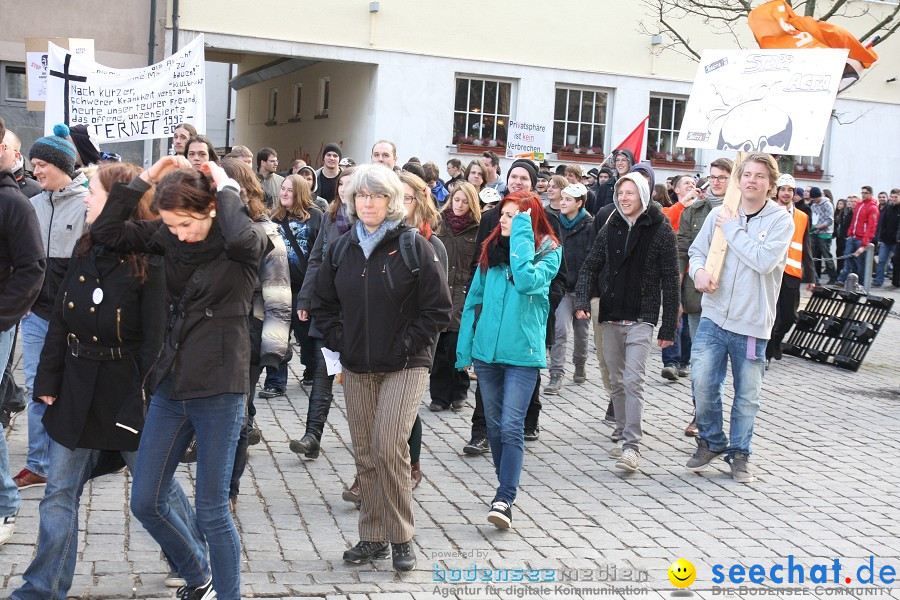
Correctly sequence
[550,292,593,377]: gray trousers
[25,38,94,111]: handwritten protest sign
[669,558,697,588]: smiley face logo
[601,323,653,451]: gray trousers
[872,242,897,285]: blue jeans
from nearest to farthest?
[669,558,697,588]: smiley face logo, [601,323,653,451]: gray trousers, [550,292,593,377]: gray trousers, [25,38,94,111]: handwritten protest sign, [872,242,897,285]: blue jeans

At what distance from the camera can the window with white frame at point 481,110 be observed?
2273cm

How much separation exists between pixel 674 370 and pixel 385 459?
6.50m

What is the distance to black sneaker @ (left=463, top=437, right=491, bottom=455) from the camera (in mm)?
7953

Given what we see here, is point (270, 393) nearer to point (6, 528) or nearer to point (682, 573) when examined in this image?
point (6, 528)

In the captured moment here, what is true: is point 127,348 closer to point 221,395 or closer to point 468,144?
point 221,395

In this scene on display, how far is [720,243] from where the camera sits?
25.2ft

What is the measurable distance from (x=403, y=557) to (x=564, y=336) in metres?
5.40

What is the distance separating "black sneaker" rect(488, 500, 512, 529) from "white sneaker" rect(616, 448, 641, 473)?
1.65 m

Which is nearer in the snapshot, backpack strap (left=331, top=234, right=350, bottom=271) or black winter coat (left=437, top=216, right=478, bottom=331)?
backpack strap (left=331, top=234, right=350, bottom=271)

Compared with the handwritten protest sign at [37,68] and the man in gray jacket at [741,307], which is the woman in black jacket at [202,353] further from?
the handwritten protest sign at [37,68]

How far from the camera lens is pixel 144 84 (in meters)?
12.8

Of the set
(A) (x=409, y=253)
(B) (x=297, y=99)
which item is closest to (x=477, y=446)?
(A) (x=409, y=253)

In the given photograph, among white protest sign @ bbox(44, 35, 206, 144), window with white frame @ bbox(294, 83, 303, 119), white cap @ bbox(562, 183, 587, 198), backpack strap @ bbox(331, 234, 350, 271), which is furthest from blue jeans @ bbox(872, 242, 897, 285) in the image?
backpack strap @ bbox(331, 234, 350, 271)

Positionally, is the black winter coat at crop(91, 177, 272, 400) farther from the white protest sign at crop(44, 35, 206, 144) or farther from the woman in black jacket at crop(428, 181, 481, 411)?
the white protest sign at crop(44, 35, 206, 144)
